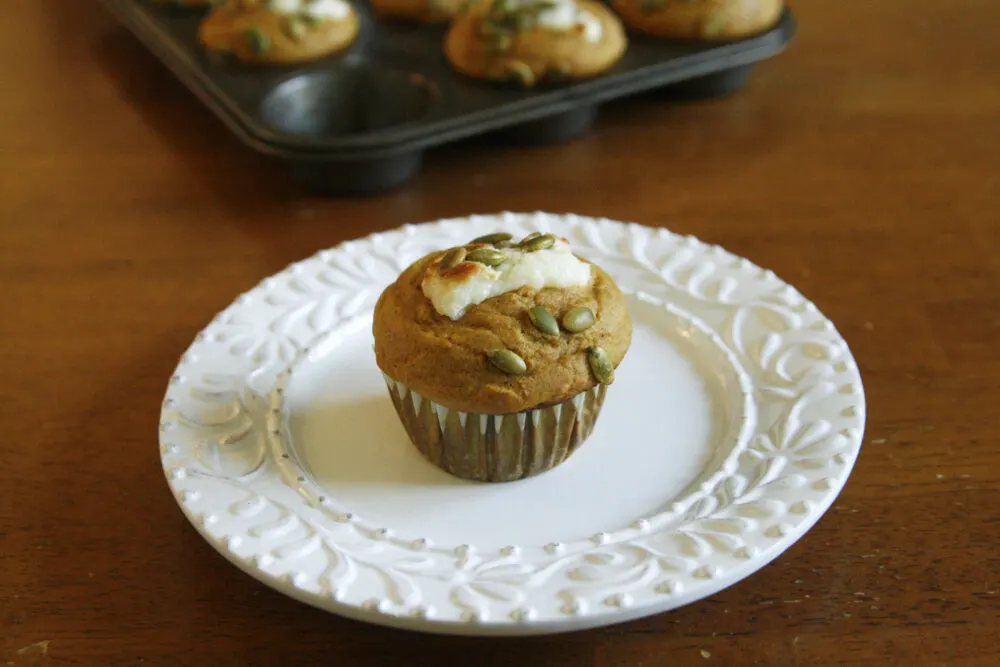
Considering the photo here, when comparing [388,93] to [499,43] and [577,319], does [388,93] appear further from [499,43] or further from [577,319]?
[577,319]

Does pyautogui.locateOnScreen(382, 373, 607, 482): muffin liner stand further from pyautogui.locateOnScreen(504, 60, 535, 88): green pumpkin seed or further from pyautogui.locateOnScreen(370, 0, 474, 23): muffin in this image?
pyautogui.locateOnScreen(370, 0, 474, 23): muffin

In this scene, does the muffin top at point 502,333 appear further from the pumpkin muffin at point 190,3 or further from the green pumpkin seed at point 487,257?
the pumpkin muffin at point 190,3

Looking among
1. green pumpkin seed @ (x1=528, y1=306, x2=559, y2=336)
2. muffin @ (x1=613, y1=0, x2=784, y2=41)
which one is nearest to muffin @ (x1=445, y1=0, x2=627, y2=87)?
muffin @ (x1=613, y1=0, x2=784, y2=41)

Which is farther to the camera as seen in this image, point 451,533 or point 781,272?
point 781,272

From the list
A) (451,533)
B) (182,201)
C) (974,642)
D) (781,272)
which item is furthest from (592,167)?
(974,642)

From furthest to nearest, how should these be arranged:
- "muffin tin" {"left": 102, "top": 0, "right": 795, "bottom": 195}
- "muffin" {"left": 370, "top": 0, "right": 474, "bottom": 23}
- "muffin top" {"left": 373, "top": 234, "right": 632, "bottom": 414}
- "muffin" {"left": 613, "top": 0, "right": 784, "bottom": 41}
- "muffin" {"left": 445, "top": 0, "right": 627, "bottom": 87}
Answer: "muffin" {"left": 370, "top": 0, "right": 474, "bottom": 23} < "muffin" {"left": 613, "top": 0, "right": 784, "bottom": 41} < "muffin" {"left": 445, "top": 0, "right": 627, "bottom": 87} < "muffin tin" {"left": 102, "top": 0, "right": 795, "bottom": 195} < "muffin top" {"left": 373, "top": 234, "right": 632, "bottom": 414}

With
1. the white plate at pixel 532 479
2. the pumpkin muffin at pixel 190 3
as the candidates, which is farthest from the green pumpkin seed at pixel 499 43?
the pumpkin muffin at pixel 190 3

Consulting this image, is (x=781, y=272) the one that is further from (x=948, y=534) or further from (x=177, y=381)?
(x=177, y=381)
